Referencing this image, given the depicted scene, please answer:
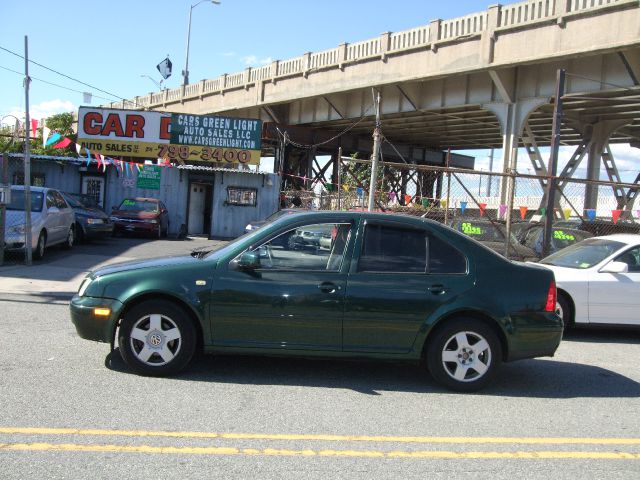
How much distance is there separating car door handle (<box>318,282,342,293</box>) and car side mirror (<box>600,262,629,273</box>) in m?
4.62

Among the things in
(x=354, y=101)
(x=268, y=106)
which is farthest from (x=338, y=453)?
(x=268, y=106)

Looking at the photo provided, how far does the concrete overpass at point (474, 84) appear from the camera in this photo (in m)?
20.9

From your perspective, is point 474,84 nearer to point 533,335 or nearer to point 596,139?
point 596,139

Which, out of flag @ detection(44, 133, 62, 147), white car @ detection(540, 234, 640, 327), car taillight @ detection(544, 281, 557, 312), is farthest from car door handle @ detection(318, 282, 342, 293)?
flag @ detection(44, 133, 62, 147)

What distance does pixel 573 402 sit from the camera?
5328mm

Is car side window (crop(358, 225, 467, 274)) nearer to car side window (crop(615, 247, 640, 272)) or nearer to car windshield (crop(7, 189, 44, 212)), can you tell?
car side window (crop(615, 247, 640, 272))

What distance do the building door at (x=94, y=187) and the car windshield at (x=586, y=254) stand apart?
19138mm

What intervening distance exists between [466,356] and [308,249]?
1.76 m

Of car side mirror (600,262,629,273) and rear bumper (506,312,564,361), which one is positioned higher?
car side mirror (600,262,629,273)

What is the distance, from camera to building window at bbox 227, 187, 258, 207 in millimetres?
24016

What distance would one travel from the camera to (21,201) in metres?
→ 12.9

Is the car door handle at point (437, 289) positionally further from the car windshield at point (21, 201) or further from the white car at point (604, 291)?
the car windshield at point (21, 201)

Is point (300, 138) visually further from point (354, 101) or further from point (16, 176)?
point (16, 176)

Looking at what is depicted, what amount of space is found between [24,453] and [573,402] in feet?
14.7
